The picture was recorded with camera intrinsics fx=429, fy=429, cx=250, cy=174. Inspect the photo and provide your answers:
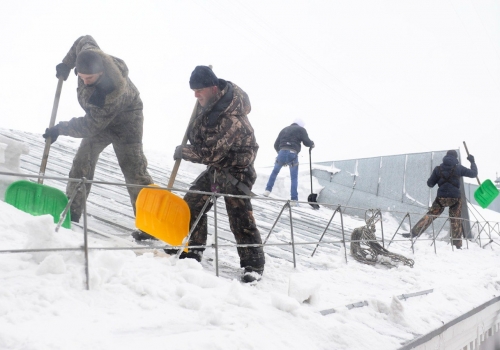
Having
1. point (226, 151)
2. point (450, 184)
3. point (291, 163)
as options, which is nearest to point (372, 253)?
point (226, 151)

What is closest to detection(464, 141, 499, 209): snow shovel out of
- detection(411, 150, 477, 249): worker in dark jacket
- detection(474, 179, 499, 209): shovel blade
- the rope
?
detection(474, 179, 499, 209): shovel blade

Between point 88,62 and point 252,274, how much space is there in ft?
7.46

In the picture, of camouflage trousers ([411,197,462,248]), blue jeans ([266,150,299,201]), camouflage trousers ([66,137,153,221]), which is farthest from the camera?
blue jeans ([266,150,299,201])

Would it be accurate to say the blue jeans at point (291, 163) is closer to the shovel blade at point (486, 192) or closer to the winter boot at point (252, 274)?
the shovel blade at point (486, 192)

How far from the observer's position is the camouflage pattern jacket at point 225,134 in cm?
336

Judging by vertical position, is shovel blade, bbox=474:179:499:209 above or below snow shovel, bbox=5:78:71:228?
above

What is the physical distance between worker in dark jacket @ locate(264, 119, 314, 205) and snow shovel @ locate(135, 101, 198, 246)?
5.60m

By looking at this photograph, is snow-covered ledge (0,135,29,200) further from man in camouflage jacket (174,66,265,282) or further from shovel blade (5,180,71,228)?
man in camouflage jacket (174,66,265,282)

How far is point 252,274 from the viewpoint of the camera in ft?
11.1

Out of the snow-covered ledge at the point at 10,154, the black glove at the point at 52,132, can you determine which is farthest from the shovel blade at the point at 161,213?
the snow-covered ledge at the point at 10,154

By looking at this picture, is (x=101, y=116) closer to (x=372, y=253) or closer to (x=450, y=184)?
(x=372, y=253)

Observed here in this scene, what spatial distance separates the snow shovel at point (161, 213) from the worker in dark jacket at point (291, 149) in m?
5.60

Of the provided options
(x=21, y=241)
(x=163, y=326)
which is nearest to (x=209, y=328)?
(x=163, y=326)

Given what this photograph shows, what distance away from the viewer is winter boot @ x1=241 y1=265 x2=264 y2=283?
335 cm
